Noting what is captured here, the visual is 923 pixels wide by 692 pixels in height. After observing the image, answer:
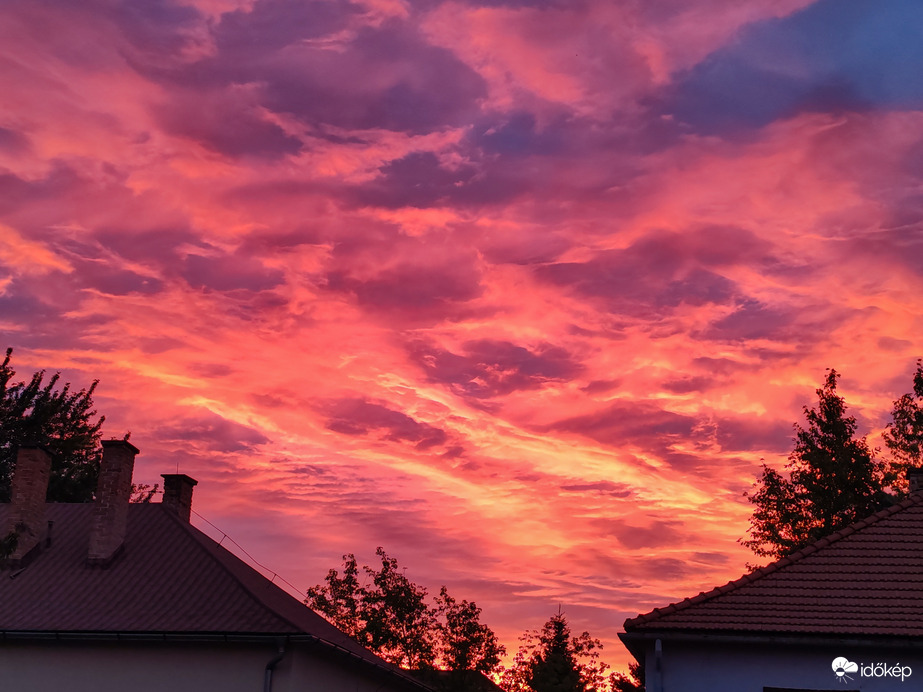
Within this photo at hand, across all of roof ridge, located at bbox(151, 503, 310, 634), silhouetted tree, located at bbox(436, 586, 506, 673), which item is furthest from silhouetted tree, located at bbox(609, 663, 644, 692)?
roof ridge, located at bbox(151, 503, 310, 634)

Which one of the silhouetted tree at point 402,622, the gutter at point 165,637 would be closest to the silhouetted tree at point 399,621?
the silhouetted tree at point 402,622

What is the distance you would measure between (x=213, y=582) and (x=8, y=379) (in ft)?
88.6

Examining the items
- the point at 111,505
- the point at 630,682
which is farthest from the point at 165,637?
the point at 630,682

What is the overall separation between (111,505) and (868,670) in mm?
19828

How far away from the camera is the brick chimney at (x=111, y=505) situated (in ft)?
90.7

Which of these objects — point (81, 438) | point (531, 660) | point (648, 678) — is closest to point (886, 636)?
point (648, 678)

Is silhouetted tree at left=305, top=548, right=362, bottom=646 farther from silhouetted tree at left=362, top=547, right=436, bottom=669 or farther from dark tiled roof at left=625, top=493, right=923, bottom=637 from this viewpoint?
dark tiled roof at left=625, top=493, right=923, bottom=637

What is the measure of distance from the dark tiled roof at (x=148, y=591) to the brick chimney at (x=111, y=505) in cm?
34

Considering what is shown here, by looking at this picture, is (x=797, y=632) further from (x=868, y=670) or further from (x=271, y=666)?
(x=271, y=666)

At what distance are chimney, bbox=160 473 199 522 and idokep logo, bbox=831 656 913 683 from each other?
2073cm

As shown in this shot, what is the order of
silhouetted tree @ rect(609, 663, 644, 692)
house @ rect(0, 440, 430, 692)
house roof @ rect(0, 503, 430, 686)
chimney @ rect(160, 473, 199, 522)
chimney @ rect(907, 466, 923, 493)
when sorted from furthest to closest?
silhouetted tree @ rect(609, 663, 644, 692)
chimney @ rect(160, 473, 199, 522)
house roof @ rect(0, 503, 430, 686)
chimney @ rect(907, 466, 923, 493)
house @ rect(0, 440, 430, 692)

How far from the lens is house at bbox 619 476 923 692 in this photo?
18.7m

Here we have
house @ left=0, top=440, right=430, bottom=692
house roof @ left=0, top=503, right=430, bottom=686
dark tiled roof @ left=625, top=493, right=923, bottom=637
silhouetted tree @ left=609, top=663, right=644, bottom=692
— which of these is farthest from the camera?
silhouetted tree @ left=609, top=663, right=644, bottom=692

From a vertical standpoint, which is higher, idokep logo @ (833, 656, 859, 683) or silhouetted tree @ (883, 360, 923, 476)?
silhouetted tree @ (883, 360, 923, 476)
